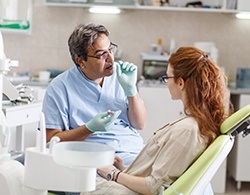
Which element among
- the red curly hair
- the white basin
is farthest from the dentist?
the white basin

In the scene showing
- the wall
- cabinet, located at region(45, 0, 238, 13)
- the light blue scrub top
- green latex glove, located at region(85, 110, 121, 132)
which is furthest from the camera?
the wall

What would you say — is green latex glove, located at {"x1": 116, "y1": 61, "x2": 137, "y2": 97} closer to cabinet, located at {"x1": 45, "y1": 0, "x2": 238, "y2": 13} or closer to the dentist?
the dentist

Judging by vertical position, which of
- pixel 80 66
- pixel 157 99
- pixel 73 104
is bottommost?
pixel 157 99

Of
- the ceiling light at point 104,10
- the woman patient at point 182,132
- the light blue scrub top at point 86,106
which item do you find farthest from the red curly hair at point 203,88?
the ceiling light at point 104,10

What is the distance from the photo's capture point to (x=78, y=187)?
49.3 inches

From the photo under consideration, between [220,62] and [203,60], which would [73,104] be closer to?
[203,60]

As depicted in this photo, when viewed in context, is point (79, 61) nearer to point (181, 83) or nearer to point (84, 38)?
point (84, 38)

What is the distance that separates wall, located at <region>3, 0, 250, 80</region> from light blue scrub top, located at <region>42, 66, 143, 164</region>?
2371mm

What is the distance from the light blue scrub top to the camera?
240cm

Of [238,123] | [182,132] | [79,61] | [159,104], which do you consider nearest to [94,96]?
[79,61]

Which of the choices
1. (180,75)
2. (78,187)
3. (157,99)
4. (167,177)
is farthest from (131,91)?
(157,99)

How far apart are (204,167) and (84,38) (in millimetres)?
958

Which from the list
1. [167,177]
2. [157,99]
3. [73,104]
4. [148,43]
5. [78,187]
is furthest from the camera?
[148,43]

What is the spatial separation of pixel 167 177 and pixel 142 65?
3.01m
